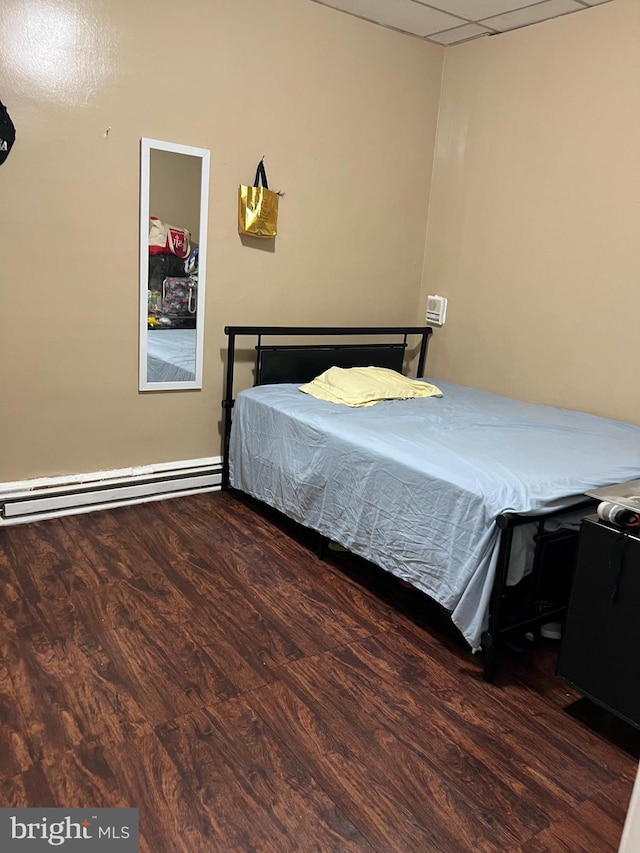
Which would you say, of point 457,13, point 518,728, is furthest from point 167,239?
point 518,728

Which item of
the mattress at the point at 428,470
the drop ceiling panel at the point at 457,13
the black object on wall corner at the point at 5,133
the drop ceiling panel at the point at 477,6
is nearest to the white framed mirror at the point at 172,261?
the mattress at the point at 428,470

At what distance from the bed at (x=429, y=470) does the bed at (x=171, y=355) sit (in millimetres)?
198

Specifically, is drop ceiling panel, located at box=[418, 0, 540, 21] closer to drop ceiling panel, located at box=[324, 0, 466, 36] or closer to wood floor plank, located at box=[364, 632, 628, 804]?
drop ceiling panel, located at box=[324, 0, 466, 36]

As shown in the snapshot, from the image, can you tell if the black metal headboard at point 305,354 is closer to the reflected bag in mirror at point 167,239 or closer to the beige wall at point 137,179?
the beige wall at point 137,179

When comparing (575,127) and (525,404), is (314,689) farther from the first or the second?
(575,127)

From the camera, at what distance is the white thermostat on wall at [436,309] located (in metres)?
3.95

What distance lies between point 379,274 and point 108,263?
1.61 m

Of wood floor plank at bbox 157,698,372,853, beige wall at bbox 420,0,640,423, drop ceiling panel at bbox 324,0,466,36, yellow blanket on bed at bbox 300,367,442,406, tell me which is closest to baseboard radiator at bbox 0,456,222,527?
yellow blanket on bed at bbox 300,367,442,406

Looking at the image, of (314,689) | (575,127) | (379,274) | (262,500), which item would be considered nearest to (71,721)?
(314,689)

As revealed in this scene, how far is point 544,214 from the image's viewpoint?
3.36 meters

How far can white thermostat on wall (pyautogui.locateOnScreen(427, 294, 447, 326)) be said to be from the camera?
395 cm

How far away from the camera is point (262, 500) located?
3.12 m

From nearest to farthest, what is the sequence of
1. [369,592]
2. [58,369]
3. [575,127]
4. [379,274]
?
[369,592]
[58,369]
[575,127]
[379,274]

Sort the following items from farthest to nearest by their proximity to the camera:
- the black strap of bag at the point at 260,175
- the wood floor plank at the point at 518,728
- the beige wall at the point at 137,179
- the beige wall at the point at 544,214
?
1. the black strap of bag at the point at 260,175
2. the beige wall at the point at 544,214
3. the beige wall at the point at 137,179
4. the wood floor plank at the point at 518,728
